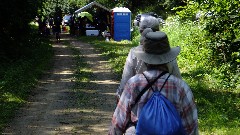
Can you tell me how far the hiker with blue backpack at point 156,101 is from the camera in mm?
2975

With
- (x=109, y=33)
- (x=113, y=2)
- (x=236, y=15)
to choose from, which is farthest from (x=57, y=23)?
(x=236, y=15)

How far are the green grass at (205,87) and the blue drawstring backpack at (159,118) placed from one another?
4061mm

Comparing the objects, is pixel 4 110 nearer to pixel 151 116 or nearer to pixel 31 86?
pixel 31 86

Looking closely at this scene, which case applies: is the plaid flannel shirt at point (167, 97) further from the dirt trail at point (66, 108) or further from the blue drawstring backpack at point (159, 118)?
the dirt trail at point (66, 108)

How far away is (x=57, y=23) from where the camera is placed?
2731 centimetres

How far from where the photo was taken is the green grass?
7.41 m

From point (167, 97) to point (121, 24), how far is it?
23.6 m

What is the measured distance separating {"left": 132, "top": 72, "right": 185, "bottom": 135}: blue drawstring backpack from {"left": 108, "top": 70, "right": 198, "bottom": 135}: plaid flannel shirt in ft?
0.29

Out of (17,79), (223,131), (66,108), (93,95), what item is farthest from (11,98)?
(223,131)

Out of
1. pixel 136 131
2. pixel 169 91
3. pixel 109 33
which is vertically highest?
pixel 169 91

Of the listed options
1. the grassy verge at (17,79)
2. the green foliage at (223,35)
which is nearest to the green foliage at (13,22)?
the grassy verge at (17,79)

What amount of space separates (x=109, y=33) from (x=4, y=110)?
63.1ft

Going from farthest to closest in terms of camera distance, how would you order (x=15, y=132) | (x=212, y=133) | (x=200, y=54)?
(x=200, y=54) → (x=15, y=132) → (x=212, y=133)

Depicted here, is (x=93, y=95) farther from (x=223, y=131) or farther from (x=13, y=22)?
(x=13, y=22)
